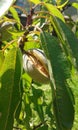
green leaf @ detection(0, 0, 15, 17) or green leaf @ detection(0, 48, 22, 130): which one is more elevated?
green leaf @ detection(0, 0, 15, 17)

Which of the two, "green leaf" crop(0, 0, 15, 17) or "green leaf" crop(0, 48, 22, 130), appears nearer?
"green leaf" crop(0, 0, 15, 17)

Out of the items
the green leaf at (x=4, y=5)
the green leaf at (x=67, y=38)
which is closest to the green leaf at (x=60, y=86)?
the green leaf at (x=67, y=38)

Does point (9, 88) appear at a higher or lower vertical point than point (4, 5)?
lower

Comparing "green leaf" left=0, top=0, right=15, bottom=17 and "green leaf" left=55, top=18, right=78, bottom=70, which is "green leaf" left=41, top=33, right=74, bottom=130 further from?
"green leaf" left=0, top=0, right=15, bottom=17

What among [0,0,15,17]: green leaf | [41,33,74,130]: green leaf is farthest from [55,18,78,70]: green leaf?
[0,0,15,17]: green leaf

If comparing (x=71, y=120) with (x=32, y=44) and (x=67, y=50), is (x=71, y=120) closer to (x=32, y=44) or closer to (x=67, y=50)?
(x=67, y=50)

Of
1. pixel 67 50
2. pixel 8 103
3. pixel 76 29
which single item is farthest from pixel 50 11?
pixel 76 29
